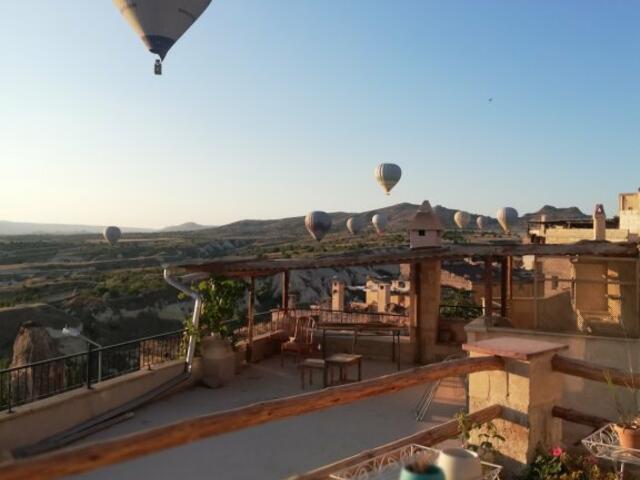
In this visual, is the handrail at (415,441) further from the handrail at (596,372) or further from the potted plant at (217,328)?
the potted plant at (217,328)

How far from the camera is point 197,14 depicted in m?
15.4

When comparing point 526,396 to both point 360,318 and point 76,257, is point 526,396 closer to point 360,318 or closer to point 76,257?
point 360,318

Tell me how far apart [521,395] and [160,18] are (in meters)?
13.8

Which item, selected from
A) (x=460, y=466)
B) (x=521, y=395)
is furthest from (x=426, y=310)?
(x=460, y=466)

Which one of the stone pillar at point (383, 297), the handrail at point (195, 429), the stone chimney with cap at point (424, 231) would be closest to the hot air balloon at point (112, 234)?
the stone pillar at point (383, 297)

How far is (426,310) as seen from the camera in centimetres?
1202

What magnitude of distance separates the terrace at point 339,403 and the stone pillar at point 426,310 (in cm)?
2

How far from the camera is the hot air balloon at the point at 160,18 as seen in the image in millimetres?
14562

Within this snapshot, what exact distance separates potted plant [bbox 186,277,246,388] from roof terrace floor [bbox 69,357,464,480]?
0.32m

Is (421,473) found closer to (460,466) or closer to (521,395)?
(460,466)

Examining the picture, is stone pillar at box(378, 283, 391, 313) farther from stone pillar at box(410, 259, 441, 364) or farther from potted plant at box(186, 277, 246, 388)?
potted plant at box(186, 277, 246, 388)

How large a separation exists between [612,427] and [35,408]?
21.5 ft

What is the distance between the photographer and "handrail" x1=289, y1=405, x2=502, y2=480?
373 cm

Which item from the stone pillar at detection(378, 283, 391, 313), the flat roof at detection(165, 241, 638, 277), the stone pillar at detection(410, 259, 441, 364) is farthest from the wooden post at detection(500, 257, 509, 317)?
the stone pillar at detection(378, 283, 391, 313)
